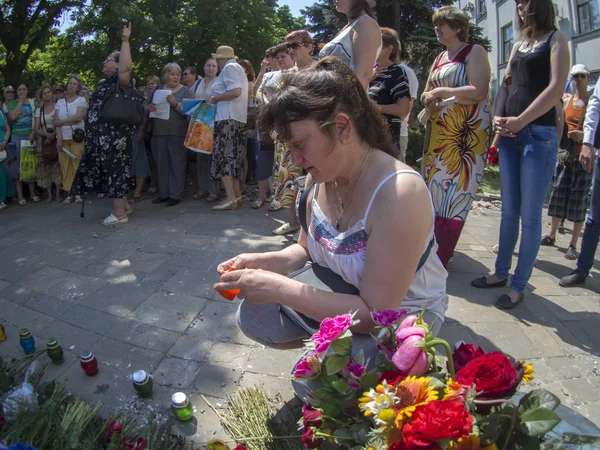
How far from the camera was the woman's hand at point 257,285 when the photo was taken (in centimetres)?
163

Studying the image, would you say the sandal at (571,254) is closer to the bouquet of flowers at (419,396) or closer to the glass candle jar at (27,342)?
the bouquet of flowers at (419,396)

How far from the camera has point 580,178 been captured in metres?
4.61

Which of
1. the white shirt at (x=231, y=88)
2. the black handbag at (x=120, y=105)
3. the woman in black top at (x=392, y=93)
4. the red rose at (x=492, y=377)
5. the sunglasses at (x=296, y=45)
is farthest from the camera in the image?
the white shirt at (x=231, y=88)

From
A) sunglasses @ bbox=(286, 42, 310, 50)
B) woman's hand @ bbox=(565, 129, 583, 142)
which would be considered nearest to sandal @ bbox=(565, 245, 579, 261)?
woman's hand @ bbox=(565, 129, 583, 142)

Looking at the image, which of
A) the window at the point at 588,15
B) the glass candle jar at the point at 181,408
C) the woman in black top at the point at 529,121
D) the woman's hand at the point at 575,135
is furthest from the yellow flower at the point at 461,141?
the window at the point at 588,15

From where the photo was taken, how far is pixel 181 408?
1.96 m

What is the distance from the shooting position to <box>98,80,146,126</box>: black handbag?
4.71 m

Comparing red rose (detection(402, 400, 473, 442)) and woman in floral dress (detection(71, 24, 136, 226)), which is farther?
woman in floral dress (detection(71, 24, 136, 226))

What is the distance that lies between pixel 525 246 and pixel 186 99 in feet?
14.8

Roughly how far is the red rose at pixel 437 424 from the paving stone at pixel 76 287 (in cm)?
305

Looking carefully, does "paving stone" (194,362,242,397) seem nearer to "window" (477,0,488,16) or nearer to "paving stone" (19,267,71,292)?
"paving stone" (19,267,71,292)

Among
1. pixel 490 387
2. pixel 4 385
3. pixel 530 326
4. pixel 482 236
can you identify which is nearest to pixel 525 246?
pixel 530 326

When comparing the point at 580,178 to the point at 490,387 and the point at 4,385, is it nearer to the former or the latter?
the point at 490,387

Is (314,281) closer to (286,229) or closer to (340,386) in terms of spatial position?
(340,386)
